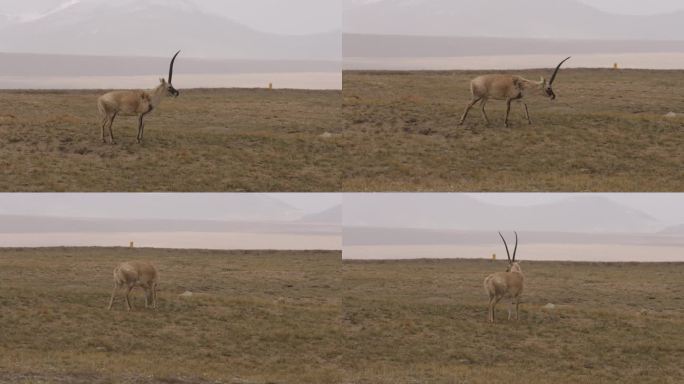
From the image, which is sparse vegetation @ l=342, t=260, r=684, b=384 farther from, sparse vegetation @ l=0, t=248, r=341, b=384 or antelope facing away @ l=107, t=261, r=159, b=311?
antelope facing away @ l=107, t=261, r=159, b=311

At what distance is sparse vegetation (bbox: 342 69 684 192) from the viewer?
1485 inches

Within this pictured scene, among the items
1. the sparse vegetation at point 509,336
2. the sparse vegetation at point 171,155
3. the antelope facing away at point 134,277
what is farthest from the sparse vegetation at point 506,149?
the antelope facing away at point 134,277

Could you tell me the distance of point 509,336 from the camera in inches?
1344

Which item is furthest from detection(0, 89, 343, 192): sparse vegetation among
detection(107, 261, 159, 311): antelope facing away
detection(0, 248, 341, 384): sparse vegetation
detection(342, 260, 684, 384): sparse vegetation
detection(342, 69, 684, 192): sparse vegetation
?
detection(342, 260, 684, 384): sparse vegetation

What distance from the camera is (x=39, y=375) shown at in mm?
28625

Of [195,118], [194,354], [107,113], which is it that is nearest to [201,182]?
[107,113]

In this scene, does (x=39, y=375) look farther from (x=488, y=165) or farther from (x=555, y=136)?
(x=555, y=136)

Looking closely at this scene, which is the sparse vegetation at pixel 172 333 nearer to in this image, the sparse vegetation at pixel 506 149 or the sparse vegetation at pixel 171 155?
the sparse vegetation at pixel 171 155

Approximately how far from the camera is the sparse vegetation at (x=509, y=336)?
3184cm

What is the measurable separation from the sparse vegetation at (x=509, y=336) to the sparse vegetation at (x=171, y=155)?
21.9ft

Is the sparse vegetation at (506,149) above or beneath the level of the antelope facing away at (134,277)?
above

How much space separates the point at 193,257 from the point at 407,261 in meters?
13.5

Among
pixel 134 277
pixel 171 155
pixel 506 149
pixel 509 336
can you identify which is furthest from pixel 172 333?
pixel 506 149

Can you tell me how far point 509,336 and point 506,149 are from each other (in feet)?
26.5
